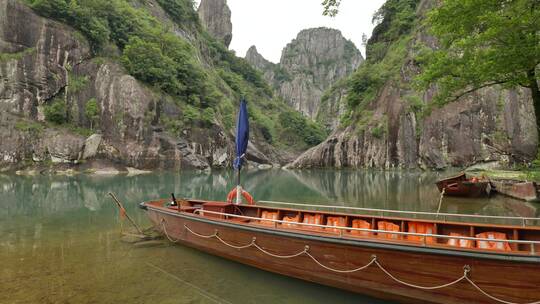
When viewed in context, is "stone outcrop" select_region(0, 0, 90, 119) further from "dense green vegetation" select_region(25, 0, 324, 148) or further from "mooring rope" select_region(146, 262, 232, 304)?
"mooring rope" select_region(146, 262, 232, 304)

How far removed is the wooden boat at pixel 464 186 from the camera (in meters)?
19.8

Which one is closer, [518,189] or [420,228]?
[420,228]

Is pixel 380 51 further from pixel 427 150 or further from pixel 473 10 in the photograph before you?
pixel 473 10

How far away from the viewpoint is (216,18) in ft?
403

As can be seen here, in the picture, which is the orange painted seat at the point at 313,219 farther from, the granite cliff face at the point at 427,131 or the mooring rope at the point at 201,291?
the granite cliff face at the point at 427,131

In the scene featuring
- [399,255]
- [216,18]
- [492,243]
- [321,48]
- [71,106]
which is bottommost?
[399,255]

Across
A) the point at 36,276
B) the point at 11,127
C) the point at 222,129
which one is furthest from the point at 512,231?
the point at 222,129

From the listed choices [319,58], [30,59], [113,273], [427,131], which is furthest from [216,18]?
[113,273]

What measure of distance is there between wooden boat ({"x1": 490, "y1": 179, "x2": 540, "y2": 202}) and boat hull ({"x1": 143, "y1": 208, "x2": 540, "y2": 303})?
15.4m

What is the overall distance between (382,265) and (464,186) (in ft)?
56.8

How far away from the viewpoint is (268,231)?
23.6ft

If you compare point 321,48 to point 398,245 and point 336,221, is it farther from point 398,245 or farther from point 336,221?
point 398,245

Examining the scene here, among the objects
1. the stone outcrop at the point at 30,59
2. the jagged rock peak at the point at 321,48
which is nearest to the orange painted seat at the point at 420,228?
the stone outcrop at the point at 30,59

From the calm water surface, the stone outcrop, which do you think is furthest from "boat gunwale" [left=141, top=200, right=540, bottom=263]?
the stone outcrop
